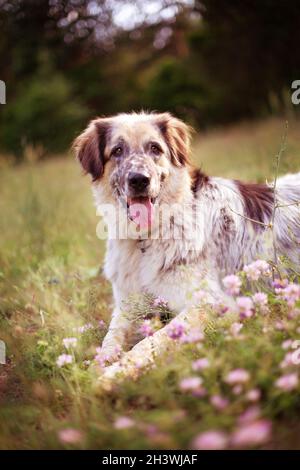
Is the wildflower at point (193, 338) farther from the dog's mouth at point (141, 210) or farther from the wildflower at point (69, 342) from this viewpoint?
the dog's mouth at point (141, 210)

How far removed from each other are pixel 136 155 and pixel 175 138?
19.4 inches

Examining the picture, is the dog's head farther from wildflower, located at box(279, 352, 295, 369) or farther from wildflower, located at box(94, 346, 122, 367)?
wildflower, located at box(279, 352, 295, 369)

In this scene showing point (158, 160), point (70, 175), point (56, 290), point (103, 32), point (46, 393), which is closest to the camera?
point (46, 393)

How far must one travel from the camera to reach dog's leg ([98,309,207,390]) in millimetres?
2639

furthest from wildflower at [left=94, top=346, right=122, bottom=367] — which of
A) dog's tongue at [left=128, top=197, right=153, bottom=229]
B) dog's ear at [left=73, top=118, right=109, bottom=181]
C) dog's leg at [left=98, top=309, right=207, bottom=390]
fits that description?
dog's ear at [left=73, top=118, right=109, bottom=181]

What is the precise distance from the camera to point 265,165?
277 inches

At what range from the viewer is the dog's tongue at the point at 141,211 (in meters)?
3.78

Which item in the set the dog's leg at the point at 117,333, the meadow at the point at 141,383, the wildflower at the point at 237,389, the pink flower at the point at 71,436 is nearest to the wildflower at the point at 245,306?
the meadow at the point at 141,383

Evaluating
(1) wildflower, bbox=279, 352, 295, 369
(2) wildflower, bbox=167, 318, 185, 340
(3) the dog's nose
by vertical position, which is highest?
(3) the dog's nose

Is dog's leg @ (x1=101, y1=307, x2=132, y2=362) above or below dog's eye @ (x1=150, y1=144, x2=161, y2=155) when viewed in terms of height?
below

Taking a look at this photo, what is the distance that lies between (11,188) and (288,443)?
8848mm

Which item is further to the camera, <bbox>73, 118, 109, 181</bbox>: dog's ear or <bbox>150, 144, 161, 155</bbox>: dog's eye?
<bbox>73, 118, 109, 181</bbox>: dog's ear
